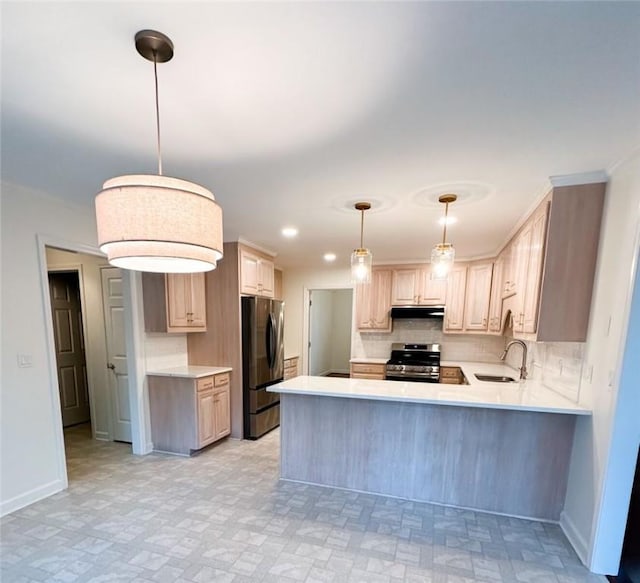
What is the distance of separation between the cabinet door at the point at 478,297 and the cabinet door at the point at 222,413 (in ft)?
11.8

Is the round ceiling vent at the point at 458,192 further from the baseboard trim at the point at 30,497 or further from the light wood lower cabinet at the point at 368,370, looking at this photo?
the baseboard trim at the point at 30,497

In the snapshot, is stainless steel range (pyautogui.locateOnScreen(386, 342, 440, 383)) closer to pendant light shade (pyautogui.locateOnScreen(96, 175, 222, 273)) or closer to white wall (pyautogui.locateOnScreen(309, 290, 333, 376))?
white wall (pyautogui.locateOnScreen(309, 290, 333, 376))

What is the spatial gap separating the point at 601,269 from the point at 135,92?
9.28ft

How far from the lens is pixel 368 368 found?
4.88 m

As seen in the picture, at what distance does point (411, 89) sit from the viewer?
4.11ft

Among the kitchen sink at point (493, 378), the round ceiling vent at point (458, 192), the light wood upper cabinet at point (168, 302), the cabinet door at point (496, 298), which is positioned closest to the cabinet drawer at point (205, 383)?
the light wood upper cabinet at point (168, 302)

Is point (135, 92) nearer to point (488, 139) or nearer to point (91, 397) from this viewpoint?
point (488, 139)

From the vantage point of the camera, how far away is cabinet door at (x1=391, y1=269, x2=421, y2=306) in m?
4.90

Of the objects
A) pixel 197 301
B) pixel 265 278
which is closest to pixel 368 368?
pixel 265 278

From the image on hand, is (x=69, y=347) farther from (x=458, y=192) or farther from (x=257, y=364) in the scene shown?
(x=458, y=192)

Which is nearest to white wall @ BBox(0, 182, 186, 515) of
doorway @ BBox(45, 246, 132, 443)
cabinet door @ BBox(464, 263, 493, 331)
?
doorway @ BBox(45, 246, 132, 443)

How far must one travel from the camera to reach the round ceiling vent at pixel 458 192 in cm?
218

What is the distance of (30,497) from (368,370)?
13.1 feet

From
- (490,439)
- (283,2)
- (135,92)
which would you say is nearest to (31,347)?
(135,92)
